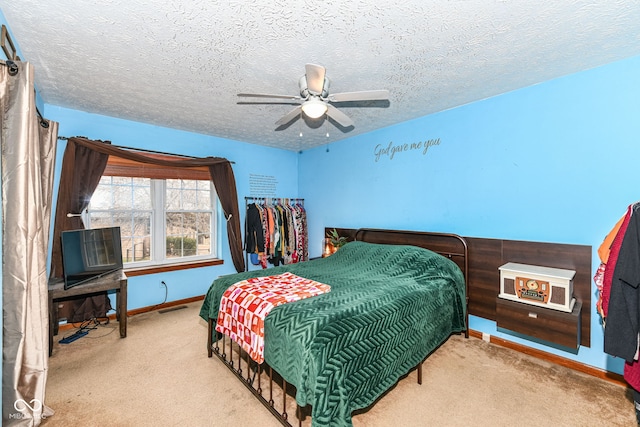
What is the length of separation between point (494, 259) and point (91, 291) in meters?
4.24

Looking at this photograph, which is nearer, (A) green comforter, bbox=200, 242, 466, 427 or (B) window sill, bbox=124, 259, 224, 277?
(A) green comforter, bbox=200, 242, 466, 427

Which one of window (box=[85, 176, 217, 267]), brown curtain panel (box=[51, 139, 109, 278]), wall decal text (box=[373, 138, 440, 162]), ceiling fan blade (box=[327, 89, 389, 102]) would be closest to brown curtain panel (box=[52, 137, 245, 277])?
window (box=[85, 176, 217, 267])

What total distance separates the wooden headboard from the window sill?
9.25ft

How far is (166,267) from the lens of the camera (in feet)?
13.0

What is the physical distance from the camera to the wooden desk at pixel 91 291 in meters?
2.71

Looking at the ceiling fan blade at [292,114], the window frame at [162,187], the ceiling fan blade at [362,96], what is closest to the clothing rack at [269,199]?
the window frame at [162,187]

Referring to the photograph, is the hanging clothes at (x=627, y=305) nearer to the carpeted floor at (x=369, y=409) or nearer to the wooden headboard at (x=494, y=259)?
the carpeted floor at (x=369, y=409)

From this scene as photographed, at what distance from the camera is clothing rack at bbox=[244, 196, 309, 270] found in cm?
464

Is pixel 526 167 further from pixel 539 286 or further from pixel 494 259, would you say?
pixel 539 286

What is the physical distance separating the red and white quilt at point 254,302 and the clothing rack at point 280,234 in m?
2.13

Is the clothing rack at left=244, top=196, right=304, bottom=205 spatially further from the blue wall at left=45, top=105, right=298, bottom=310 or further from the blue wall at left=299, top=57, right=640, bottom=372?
the blue wall at left=299, top=57, right=640, bottom=372

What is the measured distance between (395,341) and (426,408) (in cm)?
59

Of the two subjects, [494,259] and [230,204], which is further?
[230,204]

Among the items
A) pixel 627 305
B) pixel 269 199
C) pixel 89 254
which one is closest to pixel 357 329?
pixel 627 305
